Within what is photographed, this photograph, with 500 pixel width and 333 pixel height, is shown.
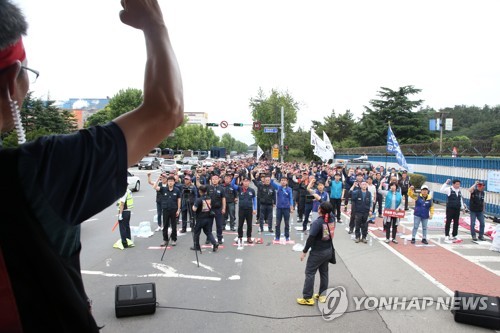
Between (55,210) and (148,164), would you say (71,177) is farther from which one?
(148,164)

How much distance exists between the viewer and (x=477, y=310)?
5492mm

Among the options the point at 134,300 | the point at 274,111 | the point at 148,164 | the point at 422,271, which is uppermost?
the point at 274,111

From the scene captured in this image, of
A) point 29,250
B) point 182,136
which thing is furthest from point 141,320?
point 182,136

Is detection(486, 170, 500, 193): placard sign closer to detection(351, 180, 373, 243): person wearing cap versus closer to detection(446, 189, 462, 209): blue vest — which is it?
detection(446, 189, 462, 209): blue vest

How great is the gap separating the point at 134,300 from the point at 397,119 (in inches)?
1820

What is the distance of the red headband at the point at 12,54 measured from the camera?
2.99 ft

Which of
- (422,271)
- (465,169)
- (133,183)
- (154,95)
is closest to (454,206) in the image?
(422,271)

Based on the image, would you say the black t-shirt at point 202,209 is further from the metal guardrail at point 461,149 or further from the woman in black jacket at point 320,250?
the metal guardrail at point 461,149

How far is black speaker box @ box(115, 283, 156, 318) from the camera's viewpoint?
5680mm

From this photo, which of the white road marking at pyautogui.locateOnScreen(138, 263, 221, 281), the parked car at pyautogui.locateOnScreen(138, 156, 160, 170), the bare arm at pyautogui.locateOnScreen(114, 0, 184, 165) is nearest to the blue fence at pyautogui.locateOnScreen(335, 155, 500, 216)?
the white road marking at pyautogui.locateOnScreen(138, 263, 221, 281)

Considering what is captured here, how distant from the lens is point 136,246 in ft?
34.6

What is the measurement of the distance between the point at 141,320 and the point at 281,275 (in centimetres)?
335

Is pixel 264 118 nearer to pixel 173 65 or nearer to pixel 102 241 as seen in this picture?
pixel 102 241

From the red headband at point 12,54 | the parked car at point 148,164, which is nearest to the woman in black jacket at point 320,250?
the red headband at point 12,54
